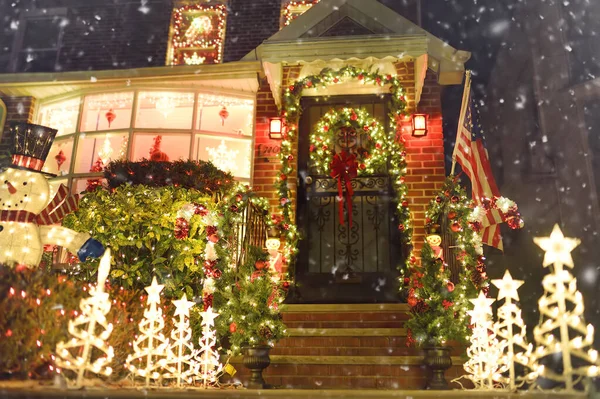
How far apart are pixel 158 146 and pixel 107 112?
1.22 m

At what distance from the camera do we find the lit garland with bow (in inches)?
268

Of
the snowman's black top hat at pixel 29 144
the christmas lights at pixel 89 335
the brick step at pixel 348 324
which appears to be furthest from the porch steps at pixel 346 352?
the snowman's black top hat at pixel 29 144

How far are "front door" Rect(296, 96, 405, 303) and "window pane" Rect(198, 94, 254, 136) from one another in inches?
43.5

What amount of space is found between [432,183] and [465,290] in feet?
7.55

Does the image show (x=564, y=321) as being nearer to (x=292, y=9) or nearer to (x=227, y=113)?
(x=227, y=113)

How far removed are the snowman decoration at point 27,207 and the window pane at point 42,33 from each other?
669 centimetres

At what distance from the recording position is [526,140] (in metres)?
9.73

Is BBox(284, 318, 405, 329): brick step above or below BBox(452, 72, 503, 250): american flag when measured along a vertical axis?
below

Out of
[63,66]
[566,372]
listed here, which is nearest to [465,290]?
[566,372]

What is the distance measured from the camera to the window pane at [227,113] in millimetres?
8039

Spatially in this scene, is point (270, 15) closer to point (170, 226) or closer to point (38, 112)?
point (38, 112)

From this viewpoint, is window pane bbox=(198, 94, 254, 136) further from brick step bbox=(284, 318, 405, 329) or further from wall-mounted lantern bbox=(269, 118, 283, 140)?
brick step bbox=(284, 318, 405, 329)

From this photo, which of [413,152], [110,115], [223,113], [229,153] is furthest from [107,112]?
[413,152]

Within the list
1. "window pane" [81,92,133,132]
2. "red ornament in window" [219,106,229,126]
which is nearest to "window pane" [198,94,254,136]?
"red ornament in window" [219,106,229,126]
